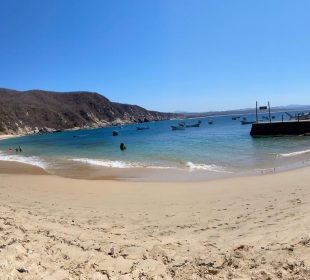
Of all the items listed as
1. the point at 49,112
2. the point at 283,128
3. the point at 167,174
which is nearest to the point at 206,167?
the point at 167,174

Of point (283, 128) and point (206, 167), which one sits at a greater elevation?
point (283, 128)

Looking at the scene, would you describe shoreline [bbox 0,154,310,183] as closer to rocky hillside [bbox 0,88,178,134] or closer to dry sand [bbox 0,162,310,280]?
dry sand [bbox 0,162,310,280]

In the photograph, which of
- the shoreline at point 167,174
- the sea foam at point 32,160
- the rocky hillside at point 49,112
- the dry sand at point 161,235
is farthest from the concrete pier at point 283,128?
the rocky hillside at point 49,112

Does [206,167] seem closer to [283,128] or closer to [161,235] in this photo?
[161,235]

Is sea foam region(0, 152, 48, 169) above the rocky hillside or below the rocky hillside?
below

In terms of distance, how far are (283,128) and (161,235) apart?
154 feet

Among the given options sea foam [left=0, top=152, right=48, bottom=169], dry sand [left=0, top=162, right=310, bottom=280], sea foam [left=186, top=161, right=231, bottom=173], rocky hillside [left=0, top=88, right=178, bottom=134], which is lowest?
sea foam [left=0, top=152, right=48, bottom=169]

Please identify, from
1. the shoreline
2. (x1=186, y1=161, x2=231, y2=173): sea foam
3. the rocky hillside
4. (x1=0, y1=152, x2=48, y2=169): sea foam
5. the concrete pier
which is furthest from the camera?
the rocky hillside

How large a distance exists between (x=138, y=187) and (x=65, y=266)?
9623 millimetres

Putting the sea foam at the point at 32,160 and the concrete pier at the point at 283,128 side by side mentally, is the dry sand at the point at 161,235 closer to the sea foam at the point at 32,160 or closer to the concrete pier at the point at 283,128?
the sea foam at the point at 32,160

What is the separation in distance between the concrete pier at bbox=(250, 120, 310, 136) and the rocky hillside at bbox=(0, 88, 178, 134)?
300 feet

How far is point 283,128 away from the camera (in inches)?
1993

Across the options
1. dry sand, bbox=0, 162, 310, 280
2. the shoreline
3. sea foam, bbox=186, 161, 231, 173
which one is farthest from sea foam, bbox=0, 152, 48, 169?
dry sand, bbox=0, 162, 310, 280

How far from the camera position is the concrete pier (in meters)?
48.3
